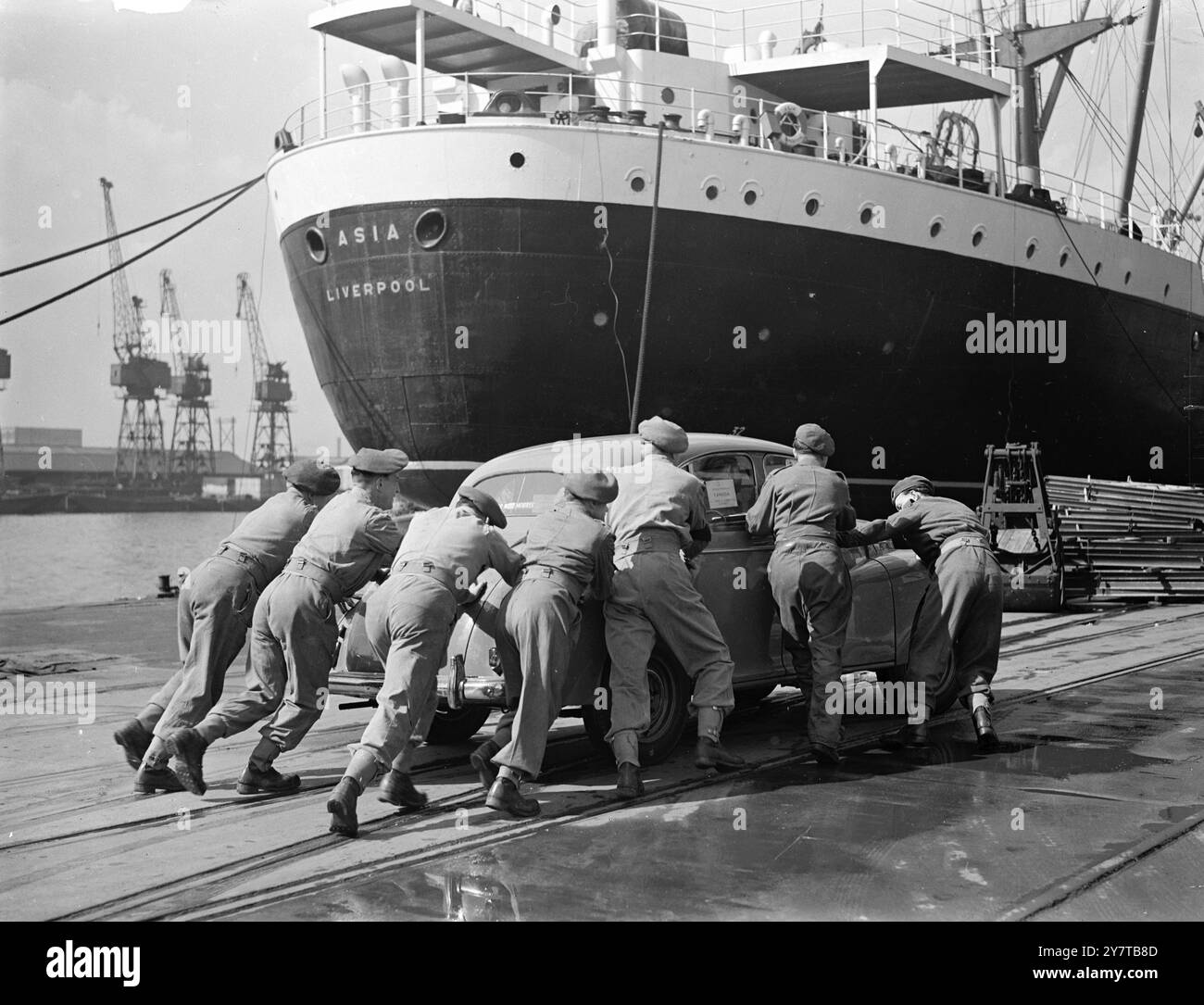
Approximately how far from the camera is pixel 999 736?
7875mm

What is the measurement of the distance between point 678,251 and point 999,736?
12190mm

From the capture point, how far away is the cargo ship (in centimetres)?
1864

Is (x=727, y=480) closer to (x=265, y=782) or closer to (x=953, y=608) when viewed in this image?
(x=953, y=608)

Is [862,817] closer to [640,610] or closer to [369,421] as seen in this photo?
[640,610]

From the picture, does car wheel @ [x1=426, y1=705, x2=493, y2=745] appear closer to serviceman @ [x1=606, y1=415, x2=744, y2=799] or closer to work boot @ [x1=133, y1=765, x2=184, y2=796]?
serviceman @ [x1=606, y1=415, x2=744, y2=799]

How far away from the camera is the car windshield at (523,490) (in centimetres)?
755

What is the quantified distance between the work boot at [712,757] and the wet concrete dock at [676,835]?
0.08 meters

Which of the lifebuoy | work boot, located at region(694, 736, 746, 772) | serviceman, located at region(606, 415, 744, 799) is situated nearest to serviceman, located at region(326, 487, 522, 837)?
serviceman, located at region(606, 415, 744, 799)

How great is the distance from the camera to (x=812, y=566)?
7121 mm

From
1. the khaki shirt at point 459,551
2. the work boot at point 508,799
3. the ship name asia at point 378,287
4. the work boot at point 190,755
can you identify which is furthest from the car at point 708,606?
the ship name asia at point 378,287

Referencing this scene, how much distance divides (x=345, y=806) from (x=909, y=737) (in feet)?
12.0

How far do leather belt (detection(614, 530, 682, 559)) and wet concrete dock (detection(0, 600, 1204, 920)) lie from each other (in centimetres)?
121
